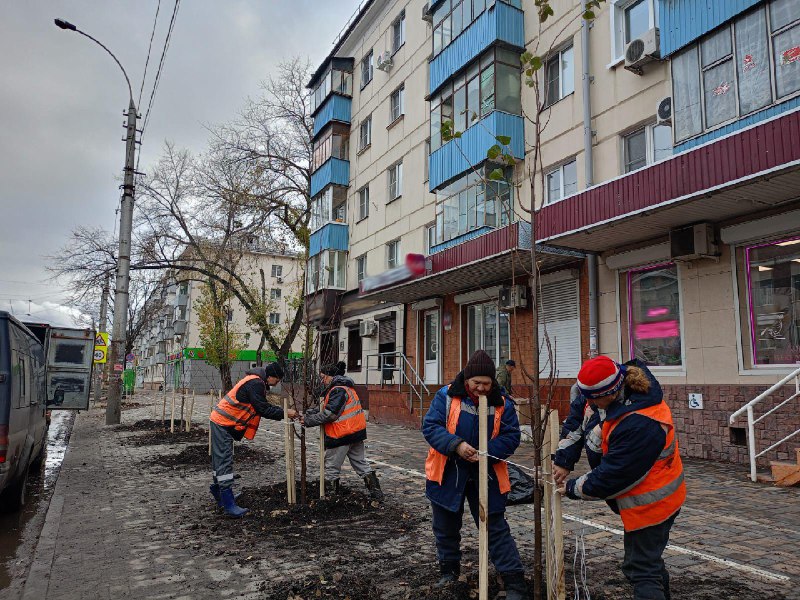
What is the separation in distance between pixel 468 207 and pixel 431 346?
507 centimetres

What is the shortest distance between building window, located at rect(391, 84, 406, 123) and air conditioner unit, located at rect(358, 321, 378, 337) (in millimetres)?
7584

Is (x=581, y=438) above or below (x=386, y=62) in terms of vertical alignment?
below

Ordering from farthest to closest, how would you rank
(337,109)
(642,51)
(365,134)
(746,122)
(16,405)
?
(337,109)
(365,134)
(642,51)
(746,122)
(16,405)

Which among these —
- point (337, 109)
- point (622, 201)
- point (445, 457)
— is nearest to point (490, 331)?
point (622, 201)

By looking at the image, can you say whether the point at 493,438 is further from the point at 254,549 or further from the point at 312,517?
the point at 312,517

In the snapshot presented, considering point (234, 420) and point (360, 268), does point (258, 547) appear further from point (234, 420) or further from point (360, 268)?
point (360, 268)

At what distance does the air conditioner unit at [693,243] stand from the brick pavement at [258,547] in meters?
3.52

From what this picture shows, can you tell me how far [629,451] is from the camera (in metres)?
2.99

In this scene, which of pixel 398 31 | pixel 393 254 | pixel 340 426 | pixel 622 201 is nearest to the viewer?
pixel 340 426

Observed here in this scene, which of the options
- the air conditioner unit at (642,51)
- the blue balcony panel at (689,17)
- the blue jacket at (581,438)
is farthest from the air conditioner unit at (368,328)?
the blue jacket at (581,438)

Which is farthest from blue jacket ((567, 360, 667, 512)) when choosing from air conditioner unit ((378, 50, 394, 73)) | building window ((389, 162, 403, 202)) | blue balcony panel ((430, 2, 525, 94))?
air conditioner unit ((378, 50, 394, 73))

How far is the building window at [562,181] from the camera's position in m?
13.8

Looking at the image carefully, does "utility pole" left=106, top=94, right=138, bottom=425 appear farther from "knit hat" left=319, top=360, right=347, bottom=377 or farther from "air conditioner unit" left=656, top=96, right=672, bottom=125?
"air conditioner unit" left=656, top=96, right=672, bottom=125

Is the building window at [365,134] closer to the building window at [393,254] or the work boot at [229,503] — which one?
the building window at [393,254]
